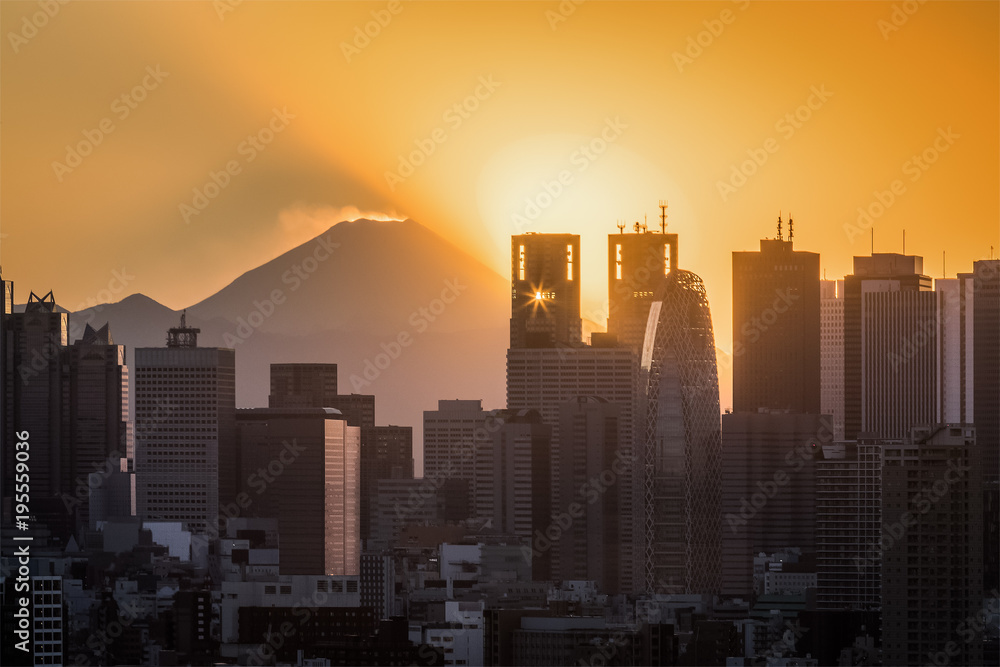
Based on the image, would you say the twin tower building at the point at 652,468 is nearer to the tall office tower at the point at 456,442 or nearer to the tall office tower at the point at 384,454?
the tall office tower at the point at 456,442

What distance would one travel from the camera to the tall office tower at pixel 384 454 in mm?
101125

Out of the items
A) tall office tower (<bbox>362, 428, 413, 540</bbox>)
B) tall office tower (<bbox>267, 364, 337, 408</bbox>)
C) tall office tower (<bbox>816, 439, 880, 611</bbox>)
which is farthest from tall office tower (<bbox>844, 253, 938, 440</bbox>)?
tall office tower (<bbox>267, 364, 337, 408</bbox>)

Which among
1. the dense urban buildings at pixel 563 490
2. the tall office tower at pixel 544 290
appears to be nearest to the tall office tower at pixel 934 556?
the dense urban buildings at pixel 563 490

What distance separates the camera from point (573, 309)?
11512 cm

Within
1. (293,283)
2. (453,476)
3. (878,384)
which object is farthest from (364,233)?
(878,384)

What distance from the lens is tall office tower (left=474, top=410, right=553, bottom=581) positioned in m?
92.2

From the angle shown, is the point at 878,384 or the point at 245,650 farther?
the point at 878,384

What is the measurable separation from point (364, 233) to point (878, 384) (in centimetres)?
2692

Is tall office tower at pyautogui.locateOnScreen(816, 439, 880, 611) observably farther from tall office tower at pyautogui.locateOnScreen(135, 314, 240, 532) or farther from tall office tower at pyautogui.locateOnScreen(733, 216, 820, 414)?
tall office tower at pyautogui.locateOnScreen(135, 314, 240, 532)

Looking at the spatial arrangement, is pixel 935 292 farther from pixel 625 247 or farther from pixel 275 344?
pixel 275 344
